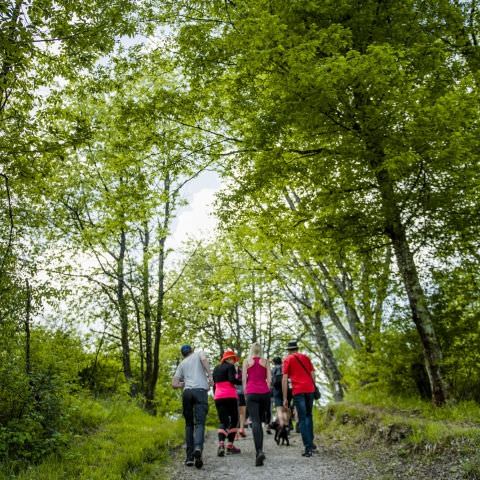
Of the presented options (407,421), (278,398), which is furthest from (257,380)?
(278,398)

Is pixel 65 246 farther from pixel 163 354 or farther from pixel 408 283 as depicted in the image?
pixel 163 354

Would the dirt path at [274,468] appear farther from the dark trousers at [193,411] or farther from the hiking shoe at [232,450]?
the dark trousers at [193,411]

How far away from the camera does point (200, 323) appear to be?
30250mm

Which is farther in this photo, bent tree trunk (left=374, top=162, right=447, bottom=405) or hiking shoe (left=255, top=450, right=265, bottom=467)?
bent tree trunk (left=374, top=162, right=447, bottom=405)

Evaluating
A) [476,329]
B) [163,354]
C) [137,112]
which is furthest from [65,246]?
[163,354]

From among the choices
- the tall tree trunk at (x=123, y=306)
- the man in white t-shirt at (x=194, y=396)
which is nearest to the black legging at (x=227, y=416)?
the man in white t-shirt at (x=194, y=396)

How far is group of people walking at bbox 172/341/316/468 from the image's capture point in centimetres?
790

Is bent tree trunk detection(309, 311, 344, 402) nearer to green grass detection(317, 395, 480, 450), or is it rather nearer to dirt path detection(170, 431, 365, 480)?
green grass detection(317, 395, 480, 450)

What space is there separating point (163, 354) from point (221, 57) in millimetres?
26376

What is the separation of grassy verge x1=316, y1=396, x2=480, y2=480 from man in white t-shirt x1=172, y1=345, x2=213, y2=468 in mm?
2766

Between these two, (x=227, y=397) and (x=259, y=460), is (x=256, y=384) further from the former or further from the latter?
(x=259, y=460)

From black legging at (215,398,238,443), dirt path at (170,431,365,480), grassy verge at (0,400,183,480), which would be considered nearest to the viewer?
grassy verge at (0,400,183,480)

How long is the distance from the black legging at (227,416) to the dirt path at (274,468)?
40cm

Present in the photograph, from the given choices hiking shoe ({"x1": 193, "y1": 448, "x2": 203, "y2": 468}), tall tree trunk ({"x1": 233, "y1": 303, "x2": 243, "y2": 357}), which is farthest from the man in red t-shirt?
tall tree trunk ({"x1": 233, "y1": 303, "x2": 243, "y2": 357})
